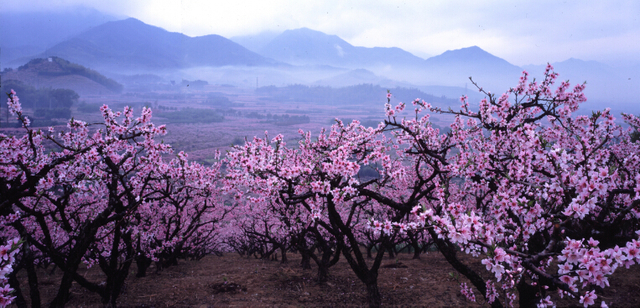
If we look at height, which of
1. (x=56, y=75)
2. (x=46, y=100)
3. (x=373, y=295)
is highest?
(x=56, y=75)

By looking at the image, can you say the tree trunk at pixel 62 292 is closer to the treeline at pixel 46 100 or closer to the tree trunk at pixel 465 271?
the tree trunk at pixel 465 271

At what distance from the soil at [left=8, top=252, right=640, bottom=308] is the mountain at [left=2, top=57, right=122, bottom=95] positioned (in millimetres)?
133145

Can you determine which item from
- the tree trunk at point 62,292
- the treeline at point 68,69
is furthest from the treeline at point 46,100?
the tree trunk at point 62,292

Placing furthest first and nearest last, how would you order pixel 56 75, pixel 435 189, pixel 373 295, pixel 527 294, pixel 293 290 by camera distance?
pixel 56 75 < pixel 293 290 < pixel 435 189 < pixel 373 295 < pixel 527 294

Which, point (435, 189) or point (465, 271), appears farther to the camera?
point (435, 189)

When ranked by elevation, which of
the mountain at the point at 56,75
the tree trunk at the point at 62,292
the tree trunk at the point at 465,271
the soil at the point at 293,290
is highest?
the mountain at the point at 56,75

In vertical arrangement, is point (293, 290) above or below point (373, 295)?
below

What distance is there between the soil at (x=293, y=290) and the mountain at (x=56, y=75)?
133145mm

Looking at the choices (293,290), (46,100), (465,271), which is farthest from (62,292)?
(46,100)

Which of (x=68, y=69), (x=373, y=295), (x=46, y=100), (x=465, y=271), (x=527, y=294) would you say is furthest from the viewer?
(x=68, y=69)

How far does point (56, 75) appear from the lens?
375 feet

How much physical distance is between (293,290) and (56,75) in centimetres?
15210

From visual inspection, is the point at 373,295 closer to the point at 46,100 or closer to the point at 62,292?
the point at 62,292

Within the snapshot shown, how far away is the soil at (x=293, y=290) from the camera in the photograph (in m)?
7.71
